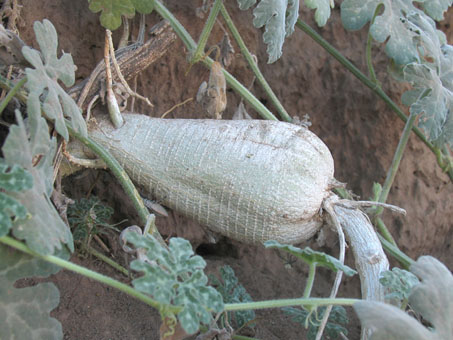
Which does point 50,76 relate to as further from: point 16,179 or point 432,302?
point 432,302

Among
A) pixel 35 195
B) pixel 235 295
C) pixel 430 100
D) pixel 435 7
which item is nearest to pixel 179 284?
pixel 35 195

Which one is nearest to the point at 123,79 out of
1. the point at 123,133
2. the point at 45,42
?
the point at 123,133

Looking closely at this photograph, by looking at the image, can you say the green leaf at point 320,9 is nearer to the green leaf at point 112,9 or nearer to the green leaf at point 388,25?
the green leaf at point 388,25

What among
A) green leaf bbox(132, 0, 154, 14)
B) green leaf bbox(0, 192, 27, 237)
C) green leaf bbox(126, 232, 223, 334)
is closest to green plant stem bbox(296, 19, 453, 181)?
green leaf bbox(132, 0, 154, 14)

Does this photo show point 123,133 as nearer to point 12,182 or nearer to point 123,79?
point 123,79

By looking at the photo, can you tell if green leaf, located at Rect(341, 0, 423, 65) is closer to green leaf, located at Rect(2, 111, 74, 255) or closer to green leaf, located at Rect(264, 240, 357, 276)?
green leaf, located at Rect(264, 240, 357, 276)

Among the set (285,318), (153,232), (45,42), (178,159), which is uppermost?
(45,42)

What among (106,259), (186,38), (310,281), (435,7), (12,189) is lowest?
(106,259)
